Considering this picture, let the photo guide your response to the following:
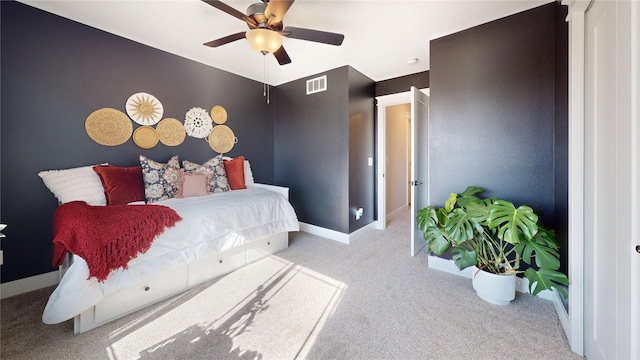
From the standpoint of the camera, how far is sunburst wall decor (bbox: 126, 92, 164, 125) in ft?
8.32

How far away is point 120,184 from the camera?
222 centimetres

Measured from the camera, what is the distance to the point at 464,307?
5.82 ft

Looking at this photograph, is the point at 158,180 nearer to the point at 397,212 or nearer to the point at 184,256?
the point at 184,256

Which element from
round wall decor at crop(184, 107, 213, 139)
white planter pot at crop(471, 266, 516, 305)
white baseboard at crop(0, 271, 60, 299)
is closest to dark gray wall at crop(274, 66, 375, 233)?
round wall decor at crop(184, 107, 213, 139)

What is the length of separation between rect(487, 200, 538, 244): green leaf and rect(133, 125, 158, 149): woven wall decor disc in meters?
3.43

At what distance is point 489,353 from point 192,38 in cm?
367

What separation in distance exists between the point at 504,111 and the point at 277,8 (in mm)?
2073

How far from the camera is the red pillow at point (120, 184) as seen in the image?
2160 mm

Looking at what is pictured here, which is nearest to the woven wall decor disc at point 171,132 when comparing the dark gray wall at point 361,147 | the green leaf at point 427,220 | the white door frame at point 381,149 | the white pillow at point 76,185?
the white pillow at point 76,185

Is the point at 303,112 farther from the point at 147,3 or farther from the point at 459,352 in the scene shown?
the point at 459,352

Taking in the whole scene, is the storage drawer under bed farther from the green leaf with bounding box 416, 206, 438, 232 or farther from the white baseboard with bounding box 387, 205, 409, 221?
the white baseboard with bounding box 387, 205, 409, 221

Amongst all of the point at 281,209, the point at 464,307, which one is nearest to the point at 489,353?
the point at 464,307

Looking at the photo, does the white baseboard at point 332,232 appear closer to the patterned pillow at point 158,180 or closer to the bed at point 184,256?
the bed at point 184,256

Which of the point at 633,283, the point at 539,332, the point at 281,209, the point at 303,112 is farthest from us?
the point at 303,112
